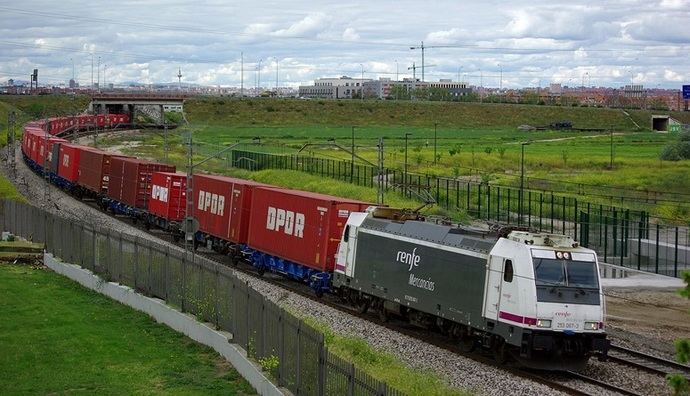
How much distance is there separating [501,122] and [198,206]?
14075 centimetres

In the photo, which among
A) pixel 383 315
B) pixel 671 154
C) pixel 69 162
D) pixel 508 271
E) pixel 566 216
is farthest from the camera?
pixel 671 154

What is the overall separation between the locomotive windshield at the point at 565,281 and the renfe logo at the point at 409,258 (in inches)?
211

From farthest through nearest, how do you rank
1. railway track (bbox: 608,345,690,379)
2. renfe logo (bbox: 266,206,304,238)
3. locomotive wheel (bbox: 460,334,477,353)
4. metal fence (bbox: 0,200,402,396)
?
renfe logo (bbox: 266,206,304,238) < locomotive wheel (bbox: 460,334,477,353) < railway track (bbox: 608,345,690,379) < metal fence (bbox: 0,200,402,396)

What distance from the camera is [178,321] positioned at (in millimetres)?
27844

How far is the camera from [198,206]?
1884 inches

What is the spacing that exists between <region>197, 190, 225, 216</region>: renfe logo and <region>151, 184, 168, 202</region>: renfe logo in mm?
4350

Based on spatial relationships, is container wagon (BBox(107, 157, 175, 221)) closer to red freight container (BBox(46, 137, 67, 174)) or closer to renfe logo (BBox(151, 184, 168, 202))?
renfe logo (BBox(151, 184, 168, 202))

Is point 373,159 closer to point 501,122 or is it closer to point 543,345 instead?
point 543,345

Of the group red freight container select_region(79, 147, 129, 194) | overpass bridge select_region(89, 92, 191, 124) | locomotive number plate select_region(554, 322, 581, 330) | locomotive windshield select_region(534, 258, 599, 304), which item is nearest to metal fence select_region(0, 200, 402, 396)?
locomotive windshield select_region(534, 258, 599, 304)

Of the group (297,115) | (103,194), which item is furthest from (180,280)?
(297,115)

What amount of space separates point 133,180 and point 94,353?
34.5 meters

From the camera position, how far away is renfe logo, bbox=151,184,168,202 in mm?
51531

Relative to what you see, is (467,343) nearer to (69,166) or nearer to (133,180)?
(133,180)

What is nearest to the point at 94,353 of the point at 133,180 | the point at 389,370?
the point at 389,370
